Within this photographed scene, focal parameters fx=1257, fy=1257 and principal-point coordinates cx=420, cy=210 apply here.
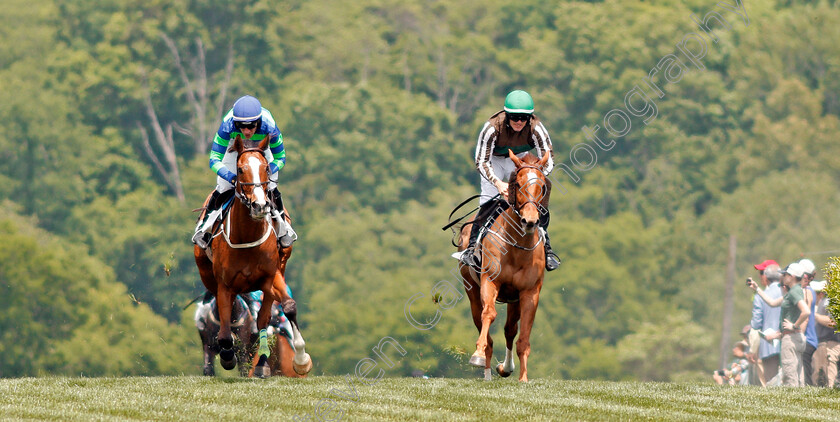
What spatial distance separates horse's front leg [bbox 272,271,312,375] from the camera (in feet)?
42.4

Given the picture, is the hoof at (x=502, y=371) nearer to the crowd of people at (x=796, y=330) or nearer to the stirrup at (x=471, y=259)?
the stirrup at (x=471, y=259)

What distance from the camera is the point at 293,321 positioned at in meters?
13.0

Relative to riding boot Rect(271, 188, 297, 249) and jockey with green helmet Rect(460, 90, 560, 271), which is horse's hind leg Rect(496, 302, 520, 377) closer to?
jockey with green helmet Rect(460, 90, 560, 271)

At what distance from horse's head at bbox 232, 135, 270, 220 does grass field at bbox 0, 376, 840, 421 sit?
5.84ft

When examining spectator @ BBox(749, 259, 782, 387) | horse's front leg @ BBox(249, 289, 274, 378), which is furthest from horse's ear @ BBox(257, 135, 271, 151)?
spectator @ BBox(749, 259, 782, 387)

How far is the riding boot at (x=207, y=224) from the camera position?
544 inches

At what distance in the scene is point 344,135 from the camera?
5653 centimetres

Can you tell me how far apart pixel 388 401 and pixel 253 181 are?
247 centimetres

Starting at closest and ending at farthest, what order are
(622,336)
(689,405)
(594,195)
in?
(689,405) < (622,336) < (594,195)

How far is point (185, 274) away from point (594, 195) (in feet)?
61.6

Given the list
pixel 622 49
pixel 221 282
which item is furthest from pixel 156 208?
pixel 221 282

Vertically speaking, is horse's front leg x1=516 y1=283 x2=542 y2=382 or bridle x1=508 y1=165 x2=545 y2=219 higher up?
bridle x1=508 y1=165 x2=545 y2=219

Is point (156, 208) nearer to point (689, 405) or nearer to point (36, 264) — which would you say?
point (36, 264)

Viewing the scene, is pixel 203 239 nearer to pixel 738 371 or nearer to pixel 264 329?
pixel 264 329
